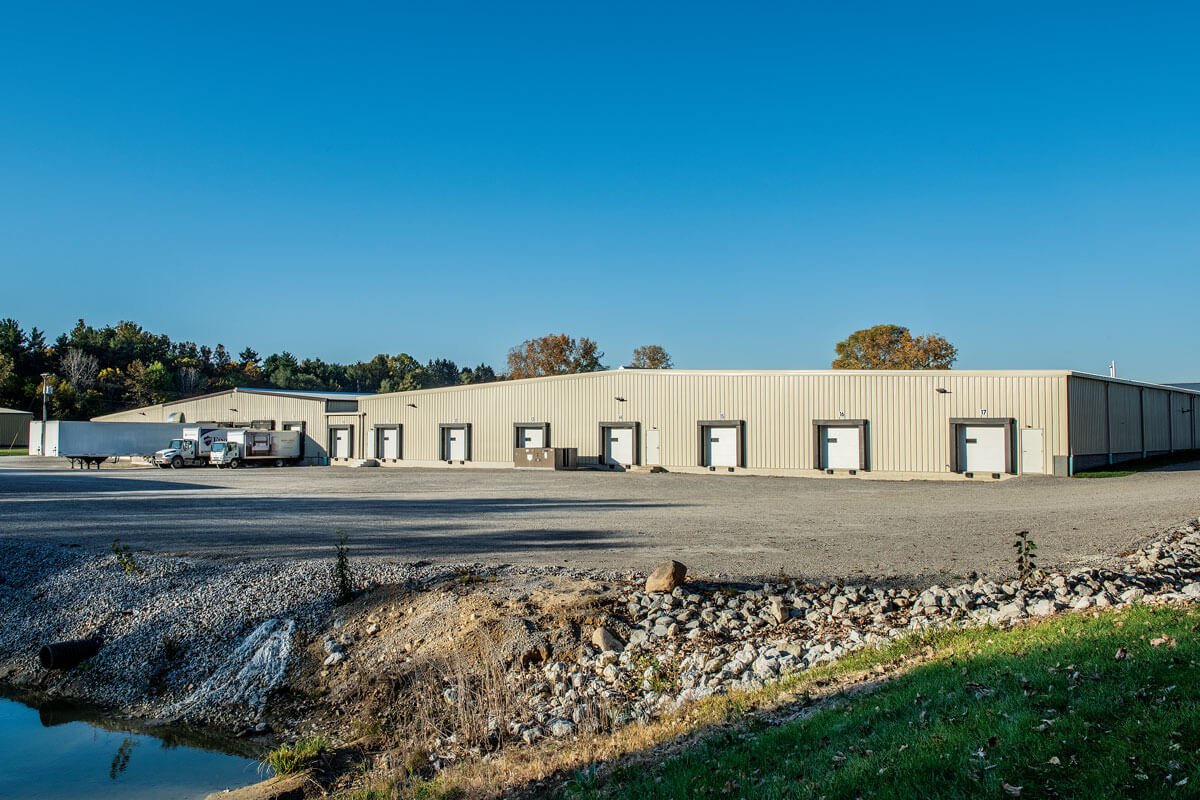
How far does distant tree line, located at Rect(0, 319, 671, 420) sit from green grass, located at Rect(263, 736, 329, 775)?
80.3m

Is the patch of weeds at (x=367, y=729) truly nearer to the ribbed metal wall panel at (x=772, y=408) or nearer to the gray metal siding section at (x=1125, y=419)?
the ribbed metal wall panel at (x=772, y=408)

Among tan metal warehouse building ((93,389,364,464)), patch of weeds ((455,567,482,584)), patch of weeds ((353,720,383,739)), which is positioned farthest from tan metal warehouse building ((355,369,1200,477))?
patch of weeds ((353,720,383,739))

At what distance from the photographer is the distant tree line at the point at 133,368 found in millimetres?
81500

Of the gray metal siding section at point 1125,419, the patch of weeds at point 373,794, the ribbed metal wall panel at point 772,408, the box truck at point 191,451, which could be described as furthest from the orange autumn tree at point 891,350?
the patch of weeds at point 373,794

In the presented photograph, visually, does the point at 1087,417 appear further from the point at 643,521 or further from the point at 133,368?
the point at 133,368

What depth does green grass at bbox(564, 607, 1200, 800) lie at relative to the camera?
13.7ft

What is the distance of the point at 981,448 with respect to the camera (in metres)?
32.0

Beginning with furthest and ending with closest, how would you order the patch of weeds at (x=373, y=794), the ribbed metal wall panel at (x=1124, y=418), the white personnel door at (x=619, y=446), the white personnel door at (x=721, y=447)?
the white personnel door at (x=619, y=446), the white personnel door at (x=721, y=447), the ribbed metal wall panel at (x=1124, y=418), the patch of weeds at (x=373, y=794)

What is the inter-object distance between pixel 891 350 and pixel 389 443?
45.3 m


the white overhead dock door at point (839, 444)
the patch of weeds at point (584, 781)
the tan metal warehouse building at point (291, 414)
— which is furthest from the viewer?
the tan metal warehouse building at point (291, 414)

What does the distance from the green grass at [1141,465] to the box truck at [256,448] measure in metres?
44.8

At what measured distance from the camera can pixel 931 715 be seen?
5305 millimetres

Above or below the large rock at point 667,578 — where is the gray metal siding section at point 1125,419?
above

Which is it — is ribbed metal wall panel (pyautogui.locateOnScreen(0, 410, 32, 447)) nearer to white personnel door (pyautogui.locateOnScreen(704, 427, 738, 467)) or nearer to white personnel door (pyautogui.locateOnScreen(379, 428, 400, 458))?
white personnel door (pyautogui.locateOnScreen(379, 428, 400, 458))
